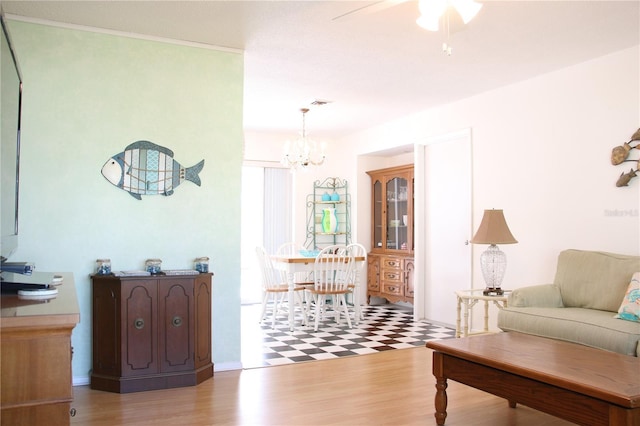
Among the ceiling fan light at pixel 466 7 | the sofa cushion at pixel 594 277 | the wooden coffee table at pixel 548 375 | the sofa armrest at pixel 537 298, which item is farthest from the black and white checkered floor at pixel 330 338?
the ceiling fan light at pixel 466 7

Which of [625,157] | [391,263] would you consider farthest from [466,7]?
[391,263]

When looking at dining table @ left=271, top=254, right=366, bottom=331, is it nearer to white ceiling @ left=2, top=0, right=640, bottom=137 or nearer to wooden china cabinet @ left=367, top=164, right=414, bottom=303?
wooden china cabinet @ left=367, top=164, right=414, bottom=303

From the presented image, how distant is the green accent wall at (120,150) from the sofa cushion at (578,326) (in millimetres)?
2065

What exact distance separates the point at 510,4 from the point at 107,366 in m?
3.42

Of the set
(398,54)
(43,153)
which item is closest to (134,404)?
(43,153)

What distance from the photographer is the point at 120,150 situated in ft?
12.4

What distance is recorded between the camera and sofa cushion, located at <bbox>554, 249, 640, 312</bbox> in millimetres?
3744

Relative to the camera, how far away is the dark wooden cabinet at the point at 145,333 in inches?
137

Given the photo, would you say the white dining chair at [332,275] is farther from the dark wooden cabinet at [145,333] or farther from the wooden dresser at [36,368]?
the wooden dresser at [36,368]

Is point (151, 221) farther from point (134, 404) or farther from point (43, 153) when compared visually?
point (134, 404)

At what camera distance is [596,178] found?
4254mm

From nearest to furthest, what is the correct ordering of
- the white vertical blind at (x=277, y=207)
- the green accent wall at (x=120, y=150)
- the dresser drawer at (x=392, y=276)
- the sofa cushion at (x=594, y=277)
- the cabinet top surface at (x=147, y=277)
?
1. the cabinet top surface at (x=147, y=277)
2. the green accent wall at (x=120, y=150)
3. the sofa cushion at (x=594, y=277)
4. the dresser drawer at (x=392, y=276)
5. the white vertical blind at (x=277, y=207)

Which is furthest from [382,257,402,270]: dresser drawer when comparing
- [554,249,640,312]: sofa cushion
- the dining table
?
[554,249,640,312]: sofa cushion

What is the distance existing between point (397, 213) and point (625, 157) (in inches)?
131
